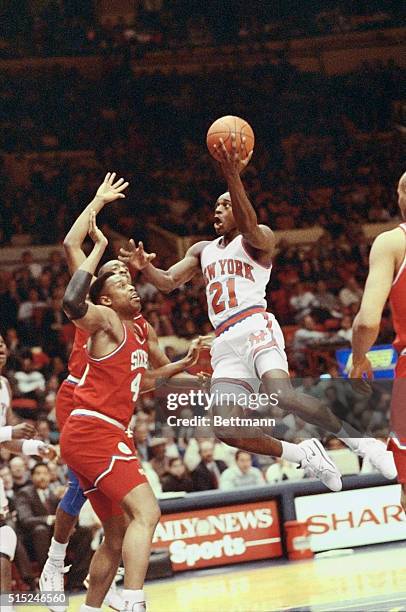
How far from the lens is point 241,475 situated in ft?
36.7

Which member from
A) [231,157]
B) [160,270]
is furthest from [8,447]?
[231,157]

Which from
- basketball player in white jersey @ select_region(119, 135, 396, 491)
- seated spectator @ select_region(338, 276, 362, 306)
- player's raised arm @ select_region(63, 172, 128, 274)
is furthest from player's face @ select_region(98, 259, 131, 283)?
seated spectator @ select_region(338, 276, 362, 306)

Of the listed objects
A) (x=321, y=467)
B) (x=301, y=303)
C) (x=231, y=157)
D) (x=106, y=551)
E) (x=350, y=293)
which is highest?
(x=350, y=293)

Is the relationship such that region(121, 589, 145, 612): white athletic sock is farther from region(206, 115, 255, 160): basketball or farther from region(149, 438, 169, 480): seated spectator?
region(149, 438, 169, 480): seated spectator

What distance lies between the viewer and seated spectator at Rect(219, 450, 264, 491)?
11117 millimetres

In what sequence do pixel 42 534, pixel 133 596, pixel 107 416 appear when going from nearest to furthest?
pixel 133 596, pixel 107 416, pixel 42 534

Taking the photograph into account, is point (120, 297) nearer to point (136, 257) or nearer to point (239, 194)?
point (136, 257)

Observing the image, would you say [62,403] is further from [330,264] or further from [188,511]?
[330,264]

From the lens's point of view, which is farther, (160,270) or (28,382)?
(28,382)

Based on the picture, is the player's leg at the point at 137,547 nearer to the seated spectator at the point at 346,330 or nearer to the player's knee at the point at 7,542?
the player's knee at the point at 7,542

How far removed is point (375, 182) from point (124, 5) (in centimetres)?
681

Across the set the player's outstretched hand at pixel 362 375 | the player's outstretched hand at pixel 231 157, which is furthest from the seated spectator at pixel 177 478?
the player's outstretched hand at pixel 362 375

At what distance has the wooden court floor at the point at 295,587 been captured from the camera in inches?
298

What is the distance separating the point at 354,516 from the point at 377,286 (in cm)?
646
